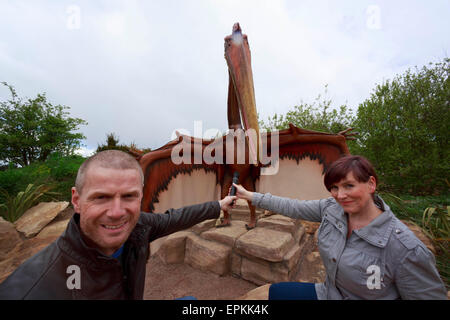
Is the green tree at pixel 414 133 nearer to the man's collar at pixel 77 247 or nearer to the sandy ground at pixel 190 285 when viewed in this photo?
the sandy ground at pixel 190 285

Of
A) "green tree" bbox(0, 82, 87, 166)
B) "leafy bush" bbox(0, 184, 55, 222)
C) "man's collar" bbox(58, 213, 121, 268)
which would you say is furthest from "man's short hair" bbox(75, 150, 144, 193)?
"green tree" bbox(0, 82, 87, 166)

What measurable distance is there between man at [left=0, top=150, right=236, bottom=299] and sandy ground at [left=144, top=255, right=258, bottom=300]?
6.18 feet

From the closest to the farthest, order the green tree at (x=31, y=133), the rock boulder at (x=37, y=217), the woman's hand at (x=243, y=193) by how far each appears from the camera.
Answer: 1. the woman's hand at (x=243, y=193)
2. the rock boulder at (x=37, y=217)
3. the green tree at (x=31, y=133)

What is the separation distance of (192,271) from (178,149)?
2.23 m

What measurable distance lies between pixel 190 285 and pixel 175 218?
76.5 inches

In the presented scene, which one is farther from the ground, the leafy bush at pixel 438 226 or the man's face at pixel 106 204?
the man's face at pixel 106 204

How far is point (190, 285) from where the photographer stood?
2658mm

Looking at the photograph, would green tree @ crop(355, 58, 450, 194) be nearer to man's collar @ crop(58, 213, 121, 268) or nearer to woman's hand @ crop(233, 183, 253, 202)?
woman's hand @ crop(233, 183, 253, 202)

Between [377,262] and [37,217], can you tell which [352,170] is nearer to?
[377,262]

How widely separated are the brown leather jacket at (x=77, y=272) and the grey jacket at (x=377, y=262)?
122 centimetres

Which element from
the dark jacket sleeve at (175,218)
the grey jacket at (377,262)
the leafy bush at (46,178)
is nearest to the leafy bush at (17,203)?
the leafy bush at (46,178)

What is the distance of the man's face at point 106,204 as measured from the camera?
86 cm

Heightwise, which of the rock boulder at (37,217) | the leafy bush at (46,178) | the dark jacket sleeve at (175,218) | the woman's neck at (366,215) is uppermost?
the woman's neck at (366,215)
